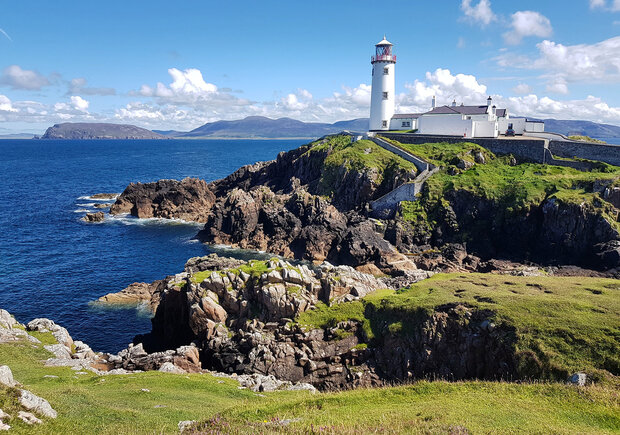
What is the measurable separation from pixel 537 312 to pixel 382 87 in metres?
72.3

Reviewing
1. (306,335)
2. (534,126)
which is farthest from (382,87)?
(306,335)

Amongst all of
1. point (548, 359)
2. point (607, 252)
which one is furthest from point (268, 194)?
point (548, 359)

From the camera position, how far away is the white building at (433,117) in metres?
83.9

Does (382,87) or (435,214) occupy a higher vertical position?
(382,87)

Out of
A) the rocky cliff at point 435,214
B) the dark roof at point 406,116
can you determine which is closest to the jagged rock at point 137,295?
the rocky cliff at point 435,214

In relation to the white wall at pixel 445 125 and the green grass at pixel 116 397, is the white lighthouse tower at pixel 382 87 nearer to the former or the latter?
the white wall at pixel 445 125

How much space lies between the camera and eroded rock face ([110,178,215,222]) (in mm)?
89312

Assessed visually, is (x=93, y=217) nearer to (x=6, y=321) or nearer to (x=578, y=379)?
(x=6, y=321)

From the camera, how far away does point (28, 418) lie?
14.7 metres

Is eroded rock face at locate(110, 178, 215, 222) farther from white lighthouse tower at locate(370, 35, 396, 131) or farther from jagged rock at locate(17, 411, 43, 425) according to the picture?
jagged rock at locate(17, 411, 43, 425)

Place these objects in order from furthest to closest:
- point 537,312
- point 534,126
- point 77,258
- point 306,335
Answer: point 534,126, point 77,258, point 306,335, point 537,312

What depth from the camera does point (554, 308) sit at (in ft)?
94.9

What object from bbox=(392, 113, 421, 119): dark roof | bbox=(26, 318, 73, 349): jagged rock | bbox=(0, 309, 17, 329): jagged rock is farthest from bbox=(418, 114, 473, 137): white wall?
bbox=(0, 309, 17, 329): jagged rock

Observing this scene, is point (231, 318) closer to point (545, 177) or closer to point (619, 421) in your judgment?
point (619, 421)
